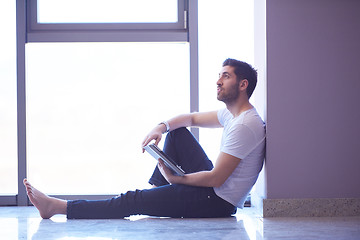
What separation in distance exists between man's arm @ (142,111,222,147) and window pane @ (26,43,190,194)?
0.41 metres

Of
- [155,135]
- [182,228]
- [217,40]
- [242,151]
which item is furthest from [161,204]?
[217,40]

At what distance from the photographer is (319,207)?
2525 mm

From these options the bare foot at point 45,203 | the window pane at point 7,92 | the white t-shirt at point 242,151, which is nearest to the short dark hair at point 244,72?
the white t-shirt at point 242,151

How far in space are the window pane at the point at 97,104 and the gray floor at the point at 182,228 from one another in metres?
0.65

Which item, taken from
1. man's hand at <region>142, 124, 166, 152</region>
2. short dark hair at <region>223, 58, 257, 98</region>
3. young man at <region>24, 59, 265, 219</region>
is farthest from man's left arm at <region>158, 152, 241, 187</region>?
short dark hair at <region>223, 58, 257, 98</region>

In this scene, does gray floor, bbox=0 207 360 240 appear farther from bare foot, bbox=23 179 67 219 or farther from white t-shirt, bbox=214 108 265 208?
white t-shirt, bbox=214 108 265 208

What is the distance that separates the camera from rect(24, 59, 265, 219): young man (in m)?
2.34

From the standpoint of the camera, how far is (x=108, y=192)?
3197mm

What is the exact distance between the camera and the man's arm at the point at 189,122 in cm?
257

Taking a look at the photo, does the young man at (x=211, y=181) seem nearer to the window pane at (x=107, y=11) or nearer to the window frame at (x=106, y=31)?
the window frame at (x=106, y=31)

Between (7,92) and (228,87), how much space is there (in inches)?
64.1

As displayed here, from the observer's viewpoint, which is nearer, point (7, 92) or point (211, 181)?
point (211, 181)

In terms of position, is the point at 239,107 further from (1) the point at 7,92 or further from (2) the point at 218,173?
(1) the point at 7,92

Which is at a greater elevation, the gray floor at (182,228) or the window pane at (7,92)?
the window pane at (7,92)
